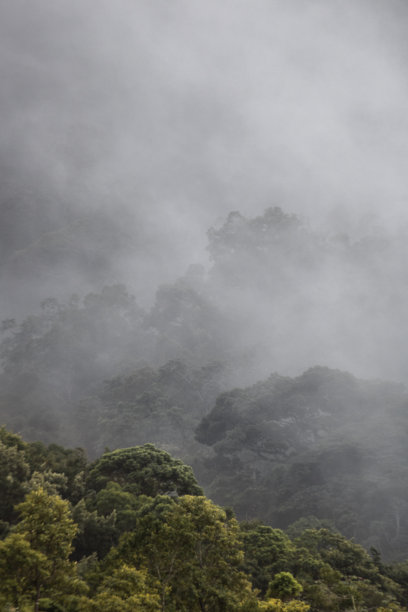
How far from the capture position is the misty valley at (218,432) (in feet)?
37.7

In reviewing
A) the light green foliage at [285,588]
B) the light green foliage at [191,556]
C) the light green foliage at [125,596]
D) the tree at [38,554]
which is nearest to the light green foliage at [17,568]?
the tree at [38,554]

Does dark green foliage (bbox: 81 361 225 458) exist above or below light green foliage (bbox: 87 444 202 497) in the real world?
above

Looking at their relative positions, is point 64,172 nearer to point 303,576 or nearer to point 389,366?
point 389,366

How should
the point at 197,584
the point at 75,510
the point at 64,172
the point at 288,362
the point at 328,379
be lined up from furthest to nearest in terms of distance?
the point at 64,172, the point at 288,362, the point at 328,379, the point at 75,510, the point at 197,584

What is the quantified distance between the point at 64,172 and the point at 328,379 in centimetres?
15049

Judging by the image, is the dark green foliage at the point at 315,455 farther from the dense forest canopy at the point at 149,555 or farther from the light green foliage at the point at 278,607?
the light green foliage at the point at 278,607

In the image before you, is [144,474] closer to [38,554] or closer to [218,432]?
[38,554]

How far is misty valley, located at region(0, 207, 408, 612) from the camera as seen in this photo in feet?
37.7

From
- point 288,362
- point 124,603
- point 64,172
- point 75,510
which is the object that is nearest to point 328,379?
point 288,362

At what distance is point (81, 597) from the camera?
29.7 feet

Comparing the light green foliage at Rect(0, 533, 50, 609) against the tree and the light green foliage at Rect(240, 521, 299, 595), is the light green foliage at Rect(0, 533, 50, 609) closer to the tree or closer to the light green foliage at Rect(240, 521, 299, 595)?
the tree

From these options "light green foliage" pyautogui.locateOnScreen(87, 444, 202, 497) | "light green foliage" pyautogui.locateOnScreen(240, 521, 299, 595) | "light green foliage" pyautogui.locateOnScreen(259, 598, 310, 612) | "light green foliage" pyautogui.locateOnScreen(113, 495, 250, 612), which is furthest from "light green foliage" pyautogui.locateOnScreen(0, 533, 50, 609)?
"light green foliage" pyautogui.locateOnScreen(87, 444, 202, 497)

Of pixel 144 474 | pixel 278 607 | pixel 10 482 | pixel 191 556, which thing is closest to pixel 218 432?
pixel 144 474

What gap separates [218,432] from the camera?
165ft
